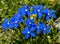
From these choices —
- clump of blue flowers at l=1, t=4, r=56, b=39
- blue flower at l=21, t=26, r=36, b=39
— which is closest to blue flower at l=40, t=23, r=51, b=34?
clump of blue flowers at l=1, t=4, r=56, b=39

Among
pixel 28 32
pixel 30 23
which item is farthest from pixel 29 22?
pixel 28 32

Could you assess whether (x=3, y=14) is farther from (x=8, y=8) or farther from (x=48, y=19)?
(x=48, y=19)

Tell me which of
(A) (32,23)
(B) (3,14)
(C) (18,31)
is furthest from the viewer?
(B) (3,14)

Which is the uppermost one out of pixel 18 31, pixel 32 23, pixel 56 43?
pixel 32 23

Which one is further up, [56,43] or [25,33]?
[25,33]

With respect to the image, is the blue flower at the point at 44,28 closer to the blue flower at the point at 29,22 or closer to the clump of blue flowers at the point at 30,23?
the clump of blue flowers at the point at 30,23

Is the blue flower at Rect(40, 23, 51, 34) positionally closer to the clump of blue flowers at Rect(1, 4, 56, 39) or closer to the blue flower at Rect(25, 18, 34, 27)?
the clump of blue flowers at Rect(1, 4, 56, 39)

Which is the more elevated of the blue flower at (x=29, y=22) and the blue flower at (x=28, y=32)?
the blue flower at (x=29, y=22)

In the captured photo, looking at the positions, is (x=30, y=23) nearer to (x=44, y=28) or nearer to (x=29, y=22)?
(x=29, y=22)

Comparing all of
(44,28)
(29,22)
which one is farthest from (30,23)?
(44,28)

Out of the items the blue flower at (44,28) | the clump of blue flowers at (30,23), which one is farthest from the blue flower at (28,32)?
the blue flower at (44,28)

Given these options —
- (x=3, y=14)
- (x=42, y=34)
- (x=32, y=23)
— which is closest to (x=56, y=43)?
(x=42, y=34)
